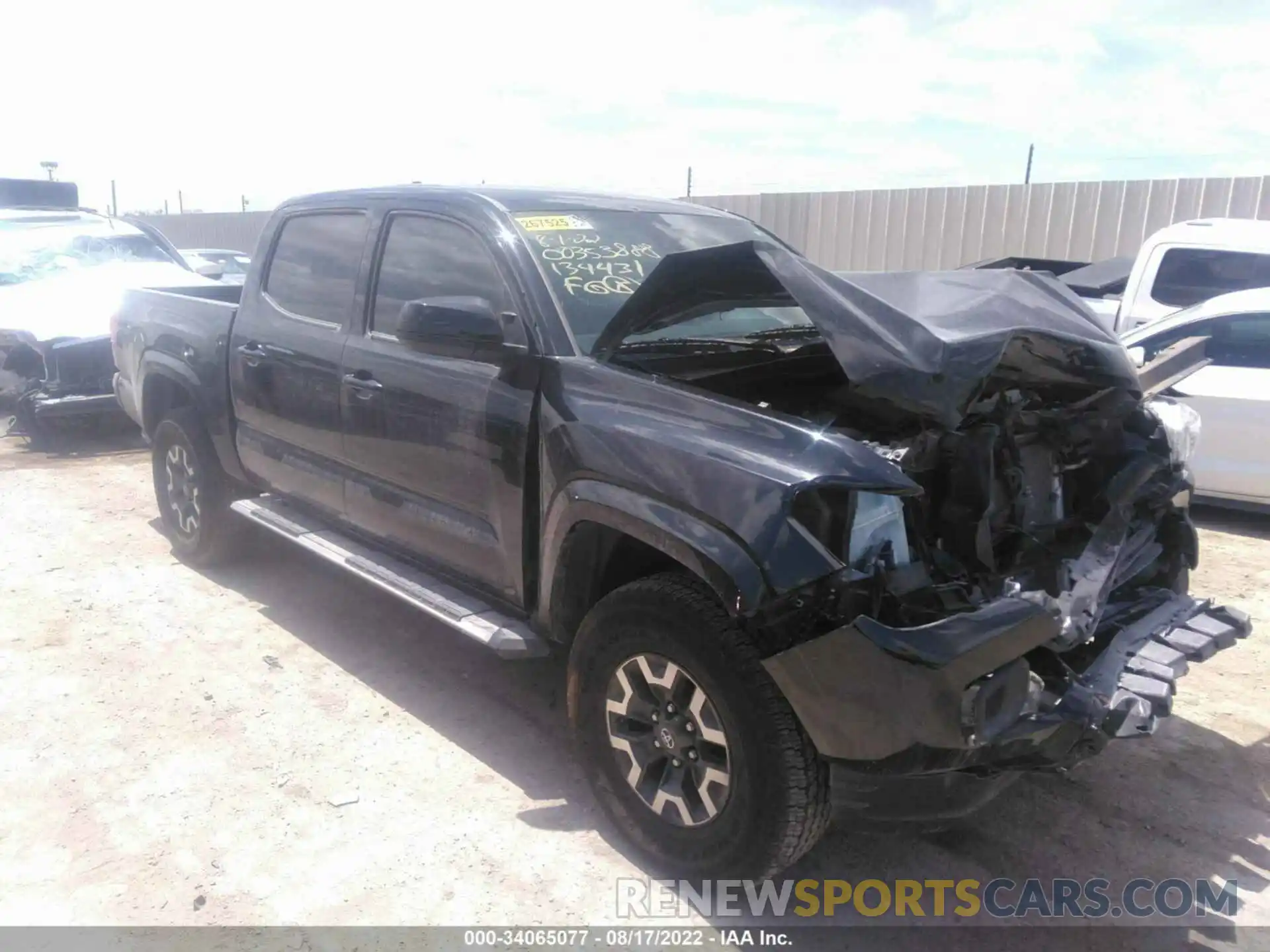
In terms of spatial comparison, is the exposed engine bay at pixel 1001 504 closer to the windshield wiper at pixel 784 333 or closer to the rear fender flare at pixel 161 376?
the windshield wiper at pixel 784 333

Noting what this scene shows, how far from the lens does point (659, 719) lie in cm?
282

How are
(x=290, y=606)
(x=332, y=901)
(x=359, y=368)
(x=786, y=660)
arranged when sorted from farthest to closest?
(x=290, y=606) → (x=359, y=368) → (x=332, y=901) → (x=786, y=660)

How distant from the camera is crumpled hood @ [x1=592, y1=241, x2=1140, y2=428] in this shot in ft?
8.39

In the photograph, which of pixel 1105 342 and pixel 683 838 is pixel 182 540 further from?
pixel 1105 342

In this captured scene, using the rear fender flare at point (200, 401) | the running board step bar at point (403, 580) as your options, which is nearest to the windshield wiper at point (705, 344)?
the running board step bar at point (403, 580)

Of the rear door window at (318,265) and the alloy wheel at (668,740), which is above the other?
the rear door window at (318,265)

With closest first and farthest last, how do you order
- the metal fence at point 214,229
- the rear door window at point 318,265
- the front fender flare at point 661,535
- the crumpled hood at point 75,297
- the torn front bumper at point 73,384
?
the front fender flare at point 661,535, the rear door window at point 318,265, the torn front bumper at point 73,384, the crumpled hood at point 75,297, the metal fence at point 214,229

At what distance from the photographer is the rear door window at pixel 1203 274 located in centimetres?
765

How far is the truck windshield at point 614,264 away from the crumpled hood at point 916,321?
23cm

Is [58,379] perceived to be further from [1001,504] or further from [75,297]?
[1001,504]

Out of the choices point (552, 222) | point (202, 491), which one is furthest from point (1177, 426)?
point (202, 491)

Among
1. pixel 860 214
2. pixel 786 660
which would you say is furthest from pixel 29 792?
pixel 860 214

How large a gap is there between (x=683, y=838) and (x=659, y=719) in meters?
0.34

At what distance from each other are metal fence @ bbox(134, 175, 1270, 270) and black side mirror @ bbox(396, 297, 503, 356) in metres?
8.77
